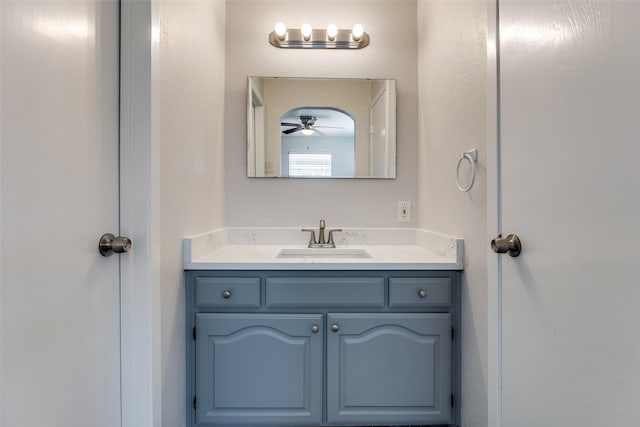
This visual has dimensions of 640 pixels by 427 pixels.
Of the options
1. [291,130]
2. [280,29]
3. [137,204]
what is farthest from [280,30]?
[137,204]

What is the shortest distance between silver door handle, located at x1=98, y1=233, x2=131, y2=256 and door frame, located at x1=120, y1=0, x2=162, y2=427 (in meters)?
0.03

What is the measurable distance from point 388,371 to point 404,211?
0.90 m

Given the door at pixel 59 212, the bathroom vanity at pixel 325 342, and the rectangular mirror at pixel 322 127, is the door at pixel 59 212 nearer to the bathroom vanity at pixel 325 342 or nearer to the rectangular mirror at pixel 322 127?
the bathroom vanity at pixel 325 342

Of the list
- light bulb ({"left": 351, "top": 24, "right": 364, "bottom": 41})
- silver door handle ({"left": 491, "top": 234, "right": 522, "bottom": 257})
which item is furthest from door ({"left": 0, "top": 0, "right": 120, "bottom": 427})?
light bulb ({"left": 351, "top": 24, "right": 364, "bottom": 41})

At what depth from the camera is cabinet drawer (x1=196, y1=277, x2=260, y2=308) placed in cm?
124

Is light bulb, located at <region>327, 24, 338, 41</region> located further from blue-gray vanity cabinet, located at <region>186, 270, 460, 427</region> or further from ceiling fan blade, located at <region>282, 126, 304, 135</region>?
blue-gray vanity cabinet, located at <region>186, 270, 460, 427</region>

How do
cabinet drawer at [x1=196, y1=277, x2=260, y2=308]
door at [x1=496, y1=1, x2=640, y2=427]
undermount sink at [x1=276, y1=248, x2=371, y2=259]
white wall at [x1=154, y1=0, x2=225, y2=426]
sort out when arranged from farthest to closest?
undermount sink at [x1=276, y1=248, x2=371, y2=259]
cabinet drawer at [x1=196, y1=277, x2=260, y2=308]
white wall at [x1=154, y1=0, x2=225, y2=426]
door at [x1=496, y1=1, x2=640, y2=427]

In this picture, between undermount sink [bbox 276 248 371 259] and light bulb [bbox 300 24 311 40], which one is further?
light bulb [bbox 300 24 311 40]

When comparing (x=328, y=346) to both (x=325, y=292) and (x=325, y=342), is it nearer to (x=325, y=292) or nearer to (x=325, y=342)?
(x=325, y=342)

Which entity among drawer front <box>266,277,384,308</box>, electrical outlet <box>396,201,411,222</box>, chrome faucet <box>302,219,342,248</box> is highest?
electrical outlet <box>396,201,411,222</box>

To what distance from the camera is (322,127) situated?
179cm

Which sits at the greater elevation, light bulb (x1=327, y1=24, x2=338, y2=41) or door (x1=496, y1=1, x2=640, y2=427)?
light bulb (x1=327, y1=24, x2=338, y2=41)

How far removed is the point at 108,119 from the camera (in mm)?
872

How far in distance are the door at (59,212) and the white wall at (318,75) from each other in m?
0.90
